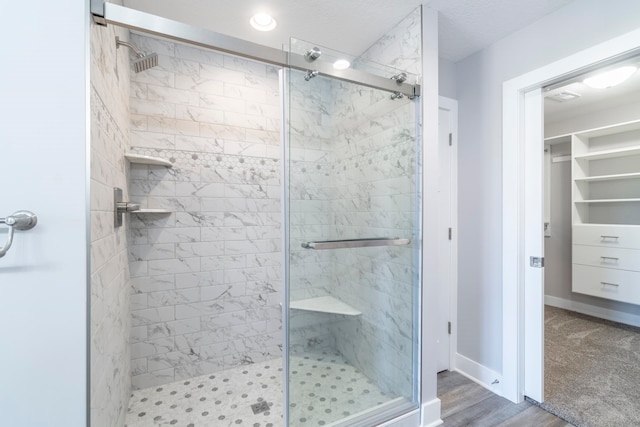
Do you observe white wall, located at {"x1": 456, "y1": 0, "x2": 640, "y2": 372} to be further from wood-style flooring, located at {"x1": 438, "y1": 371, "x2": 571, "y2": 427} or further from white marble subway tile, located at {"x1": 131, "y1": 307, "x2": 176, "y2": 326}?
white marble subway tile, located at {"x1": 131, "y1": 307, "x2": 176, "y2": 326}

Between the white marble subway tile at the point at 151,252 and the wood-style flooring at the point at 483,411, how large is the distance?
2.24 metres

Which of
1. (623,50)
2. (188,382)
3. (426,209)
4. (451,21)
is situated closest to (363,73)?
(451,21)

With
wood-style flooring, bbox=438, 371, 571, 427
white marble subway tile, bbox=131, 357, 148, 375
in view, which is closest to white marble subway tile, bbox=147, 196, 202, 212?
white marble subway tile, bbox=131, 357, 148, 375

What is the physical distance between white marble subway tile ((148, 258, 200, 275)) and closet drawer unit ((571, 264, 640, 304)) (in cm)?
438

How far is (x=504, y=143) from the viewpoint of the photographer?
1.92 m

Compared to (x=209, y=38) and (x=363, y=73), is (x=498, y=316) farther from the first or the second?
(x=209, y=38)

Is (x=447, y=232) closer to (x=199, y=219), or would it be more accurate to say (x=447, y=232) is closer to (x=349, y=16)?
(x=349, y=16)

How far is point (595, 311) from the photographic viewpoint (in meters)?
3.41

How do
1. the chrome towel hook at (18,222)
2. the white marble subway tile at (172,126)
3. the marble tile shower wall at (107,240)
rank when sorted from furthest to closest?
the white marble subway tile at (172,126) < the marble tile shower wall at (107,240) < the chrome towel hook at (18,222)

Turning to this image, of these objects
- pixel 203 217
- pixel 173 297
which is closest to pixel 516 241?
pixel 203 217

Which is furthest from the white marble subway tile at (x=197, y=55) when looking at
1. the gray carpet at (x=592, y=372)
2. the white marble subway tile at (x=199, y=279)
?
the gray carpet at (x=592, y=372)

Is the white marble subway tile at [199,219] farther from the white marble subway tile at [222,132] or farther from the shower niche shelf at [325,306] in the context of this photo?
the shower niche shelf at [325,306]

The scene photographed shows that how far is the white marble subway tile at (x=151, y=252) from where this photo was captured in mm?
2006

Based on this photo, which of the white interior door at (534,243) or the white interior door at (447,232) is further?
the white interior door at (447,232)
